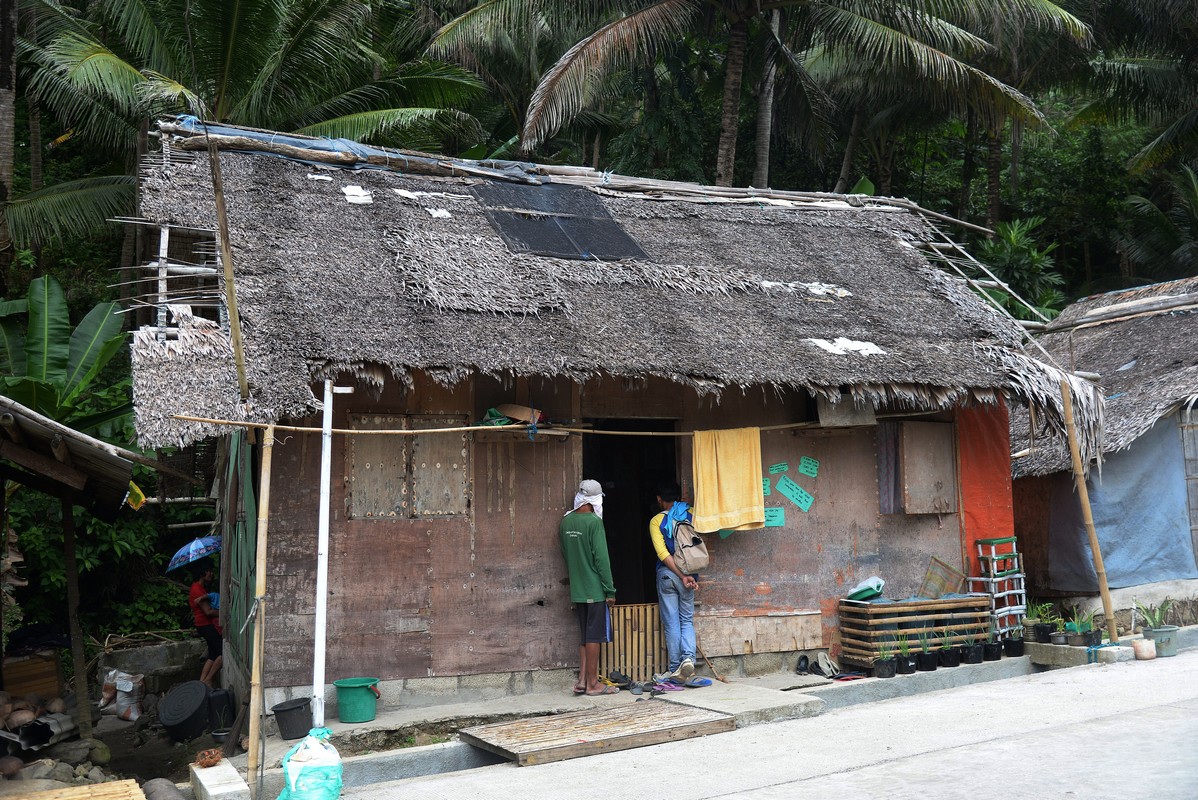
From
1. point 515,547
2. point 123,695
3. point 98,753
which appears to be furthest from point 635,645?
point 123,695

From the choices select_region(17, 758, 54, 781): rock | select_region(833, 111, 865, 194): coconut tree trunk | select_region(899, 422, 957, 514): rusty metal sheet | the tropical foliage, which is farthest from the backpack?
select_region(833, 111, 865, 194): coconut tree trunk

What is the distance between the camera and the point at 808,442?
953 cm

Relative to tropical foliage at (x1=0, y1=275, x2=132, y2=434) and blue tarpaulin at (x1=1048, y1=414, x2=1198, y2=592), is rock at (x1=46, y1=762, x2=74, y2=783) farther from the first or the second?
blue tarpaulin at (x1=1048, y1=414, x2=1198, y2=592)

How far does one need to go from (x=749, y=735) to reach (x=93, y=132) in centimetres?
1314

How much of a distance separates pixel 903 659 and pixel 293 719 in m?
5.26

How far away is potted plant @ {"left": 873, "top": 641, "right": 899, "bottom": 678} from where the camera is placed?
9070 mm

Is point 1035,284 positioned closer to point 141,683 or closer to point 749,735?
point 749,735

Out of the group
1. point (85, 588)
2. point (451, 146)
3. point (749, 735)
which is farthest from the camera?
point (451, 146)

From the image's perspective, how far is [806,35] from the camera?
51.9ft

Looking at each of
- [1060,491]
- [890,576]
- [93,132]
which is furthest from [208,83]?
[1060,491]

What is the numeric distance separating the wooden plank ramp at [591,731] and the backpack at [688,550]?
120 cm

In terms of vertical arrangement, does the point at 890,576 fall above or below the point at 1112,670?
above

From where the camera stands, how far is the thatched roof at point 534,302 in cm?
730

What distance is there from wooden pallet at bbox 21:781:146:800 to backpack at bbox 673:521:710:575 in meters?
4.32
